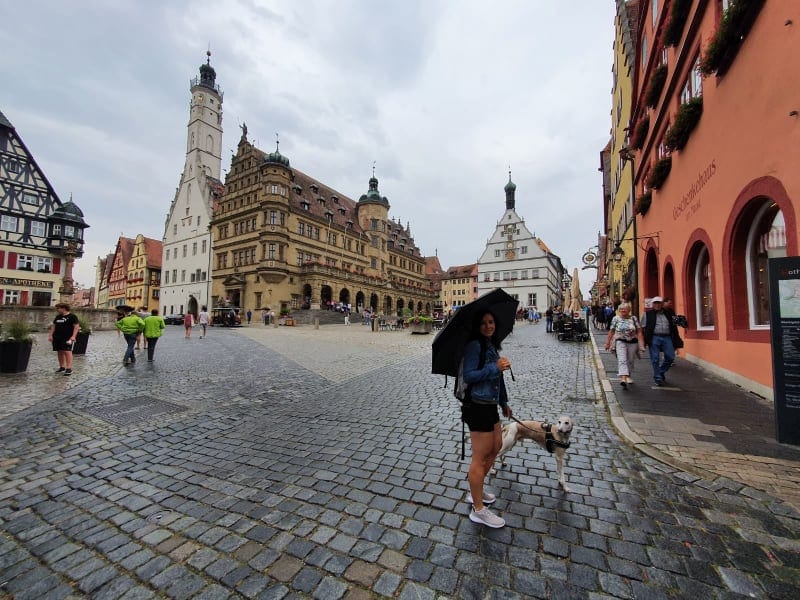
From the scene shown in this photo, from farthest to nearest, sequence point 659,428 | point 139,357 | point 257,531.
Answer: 1. point 139,357
2. point 659,428
3. point 257,531

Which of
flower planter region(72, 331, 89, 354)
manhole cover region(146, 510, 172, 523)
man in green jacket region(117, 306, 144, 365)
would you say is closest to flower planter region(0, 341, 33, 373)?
man in green jacket region(117, 306, 144, 365)

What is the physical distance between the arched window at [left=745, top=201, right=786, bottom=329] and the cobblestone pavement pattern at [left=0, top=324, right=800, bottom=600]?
13.5ft

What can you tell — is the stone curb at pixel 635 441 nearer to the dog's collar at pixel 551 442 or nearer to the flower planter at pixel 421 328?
the dog's collar at pixel 551 442

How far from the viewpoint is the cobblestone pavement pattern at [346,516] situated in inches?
84.3

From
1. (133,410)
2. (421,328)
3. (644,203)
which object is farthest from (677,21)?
(421,328)

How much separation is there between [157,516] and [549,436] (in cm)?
326

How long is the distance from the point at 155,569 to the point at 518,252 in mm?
62442

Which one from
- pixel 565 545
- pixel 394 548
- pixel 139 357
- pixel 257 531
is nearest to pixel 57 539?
pixel 257 531

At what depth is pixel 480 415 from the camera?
107 inches

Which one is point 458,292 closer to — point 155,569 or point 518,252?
point 518,252

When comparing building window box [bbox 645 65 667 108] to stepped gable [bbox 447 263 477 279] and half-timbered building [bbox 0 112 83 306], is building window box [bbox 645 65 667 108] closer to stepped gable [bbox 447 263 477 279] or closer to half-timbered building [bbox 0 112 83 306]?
half-timbered building [bbox 0 112 83 306]

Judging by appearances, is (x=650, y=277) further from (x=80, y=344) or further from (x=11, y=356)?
(x=80, y=344)

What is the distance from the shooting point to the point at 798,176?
202 inches

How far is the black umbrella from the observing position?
2.70 m
